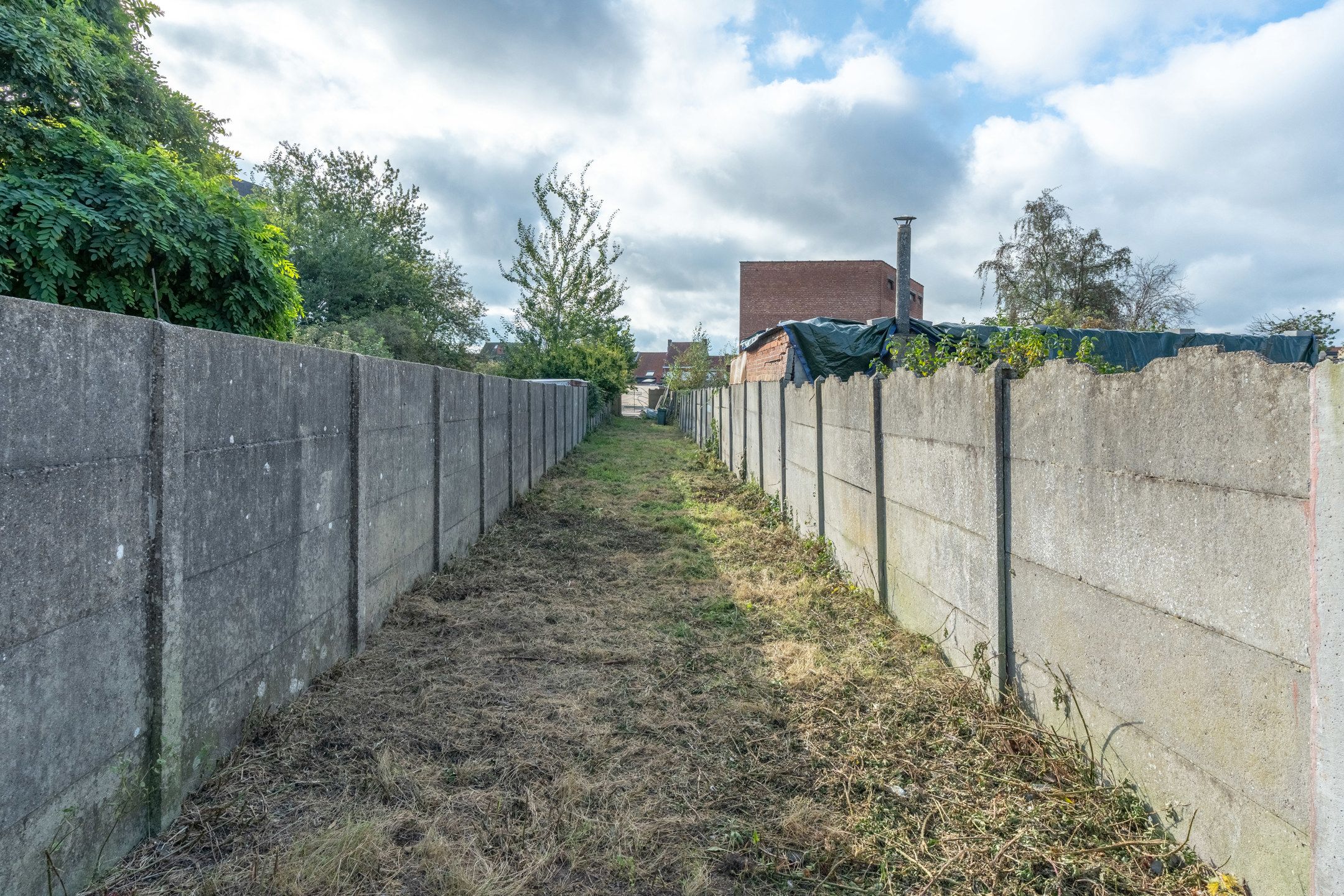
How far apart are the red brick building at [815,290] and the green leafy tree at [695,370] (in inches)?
116

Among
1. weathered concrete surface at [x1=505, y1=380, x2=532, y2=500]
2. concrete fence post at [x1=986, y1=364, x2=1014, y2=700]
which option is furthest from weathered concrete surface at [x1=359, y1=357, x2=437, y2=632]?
weathered concrete surface at [x1=505, y1=380, x2=532, y2=500]

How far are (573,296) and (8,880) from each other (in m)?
35.5

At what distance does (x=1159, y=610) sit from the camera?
2.23 m

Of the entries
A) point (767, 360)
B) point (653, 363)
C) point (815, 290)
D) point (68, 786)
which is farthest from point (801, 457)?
point (653, 363)

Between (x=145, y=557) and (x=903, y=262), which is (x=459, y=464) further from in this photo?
(x=903, y=262)

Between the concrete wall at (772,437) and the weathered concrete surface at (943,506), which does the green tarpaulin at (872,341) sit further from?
the weathered concrete surface at (943,506)

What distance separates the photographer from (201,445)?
2479mm

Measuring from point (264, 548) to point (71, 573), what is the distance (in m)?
1.04

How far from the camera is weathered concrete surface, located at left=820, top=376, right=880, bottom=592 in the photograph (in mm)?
5086

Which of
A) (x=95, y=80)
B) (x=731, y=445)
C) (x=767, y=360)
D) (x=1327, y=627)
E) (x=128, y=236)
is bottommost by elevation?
(x=1327, y=627)

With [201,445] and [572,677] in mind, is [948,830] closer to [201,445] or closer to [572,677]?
[572,677]

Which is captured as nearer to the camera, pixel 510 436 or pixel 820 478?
pixel 820 478

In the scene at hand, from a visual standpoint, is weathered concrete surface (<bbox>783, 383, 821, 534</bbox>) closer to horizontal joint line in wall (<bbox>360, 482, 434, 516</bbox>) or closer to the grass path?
the grass path

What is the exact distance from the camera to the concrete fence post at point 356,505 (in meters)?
3.96
